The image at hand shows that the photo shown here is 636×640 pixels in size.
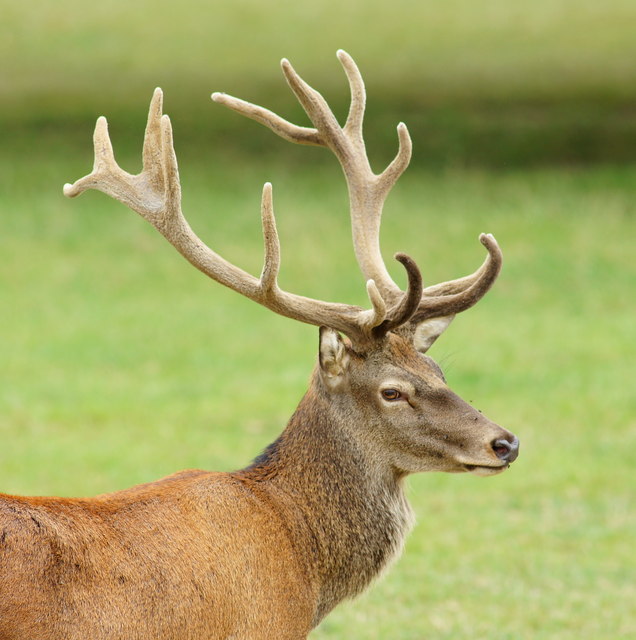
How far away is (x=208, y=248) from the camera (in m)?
5.08

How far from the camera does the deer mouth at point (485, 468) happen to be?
4.70 m

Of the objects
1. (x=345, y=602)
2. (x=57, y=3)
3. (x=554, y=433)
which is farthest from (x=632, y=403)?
(x=57, y=3)

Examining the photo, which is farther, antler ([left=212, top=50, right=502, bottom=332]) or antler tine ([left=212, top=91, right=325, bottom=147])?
antler tine ([left=212, top=91, right=325, bottom=147])

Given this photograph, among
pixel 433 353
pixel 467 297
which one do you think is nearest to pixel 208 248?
pixel 467 297

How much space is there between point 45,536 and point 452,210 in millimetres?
15077

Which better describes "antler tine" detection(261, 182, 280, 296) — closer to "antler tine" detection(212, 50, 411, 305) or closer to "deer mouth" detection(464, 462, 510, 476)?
"antler tine" detection(212, 50, 411, 305)

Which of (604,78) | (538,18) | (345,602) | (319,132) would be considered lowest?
(345,602)

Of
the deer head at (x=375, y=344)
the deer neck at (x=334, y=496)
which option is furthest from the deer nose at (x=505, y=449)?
the deer neck at (x=334, y=496)

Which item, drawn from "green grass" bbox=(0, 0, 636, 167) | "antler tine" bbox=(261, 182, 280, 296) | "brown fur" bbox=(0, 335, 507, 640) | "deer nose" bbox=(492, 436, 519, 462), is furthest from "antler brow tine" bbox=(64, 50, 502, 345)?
"green grass" bbox=(0, 0, 636, 167)

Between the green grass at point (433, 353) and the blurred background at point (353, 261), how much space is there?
3cm

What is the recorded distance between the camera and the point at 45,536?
390 cm

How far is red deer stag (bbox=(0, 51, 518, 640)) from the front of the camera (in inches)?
154

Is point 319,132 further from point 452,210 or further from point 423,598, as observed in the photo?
point 452,210

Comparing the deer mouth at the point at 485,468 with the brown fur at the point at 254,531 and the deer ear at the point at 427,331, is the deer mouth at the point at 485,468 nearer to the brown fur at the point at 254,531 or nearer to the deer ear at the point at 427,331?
the brown fur at the point at 254,531
